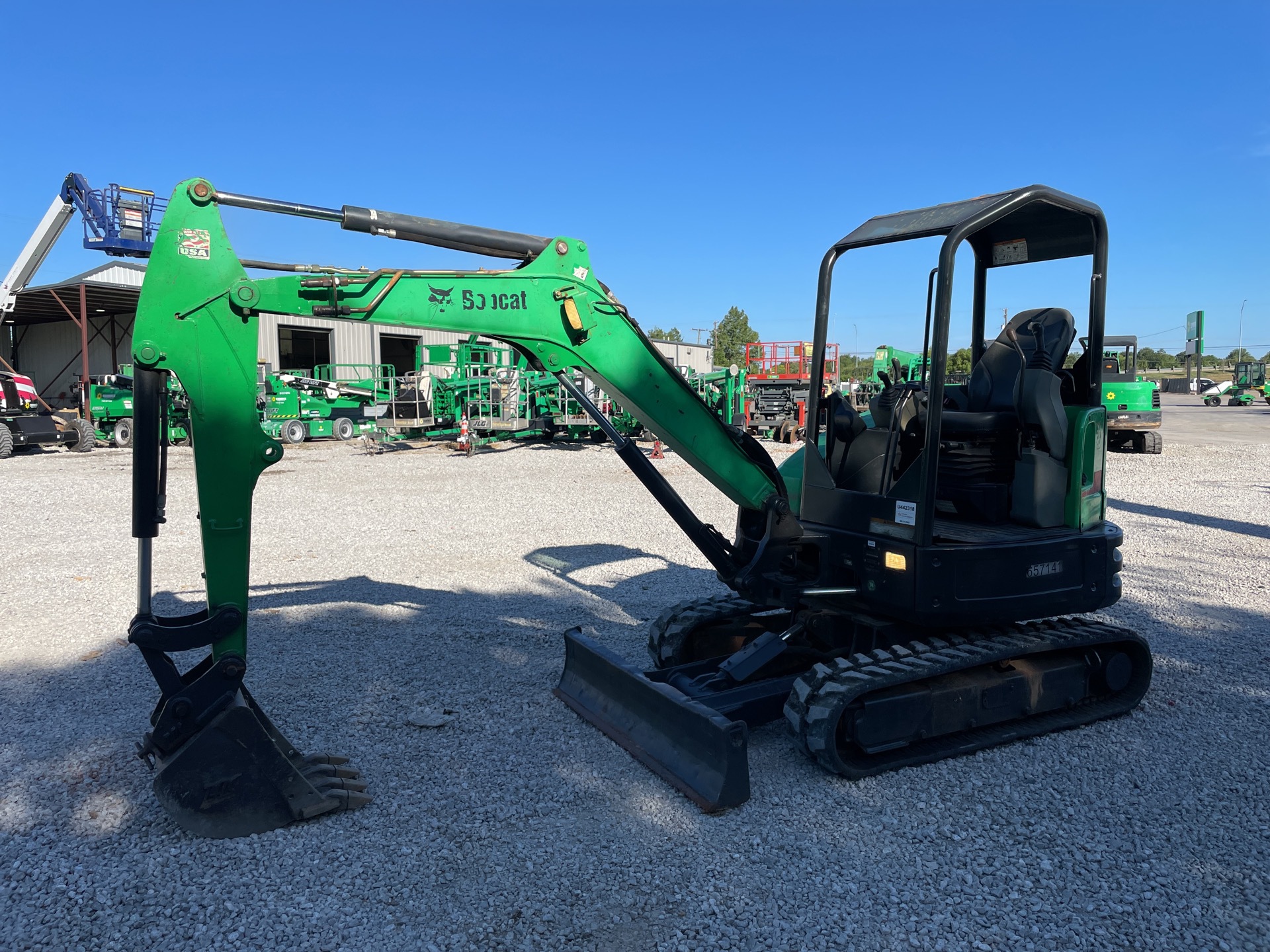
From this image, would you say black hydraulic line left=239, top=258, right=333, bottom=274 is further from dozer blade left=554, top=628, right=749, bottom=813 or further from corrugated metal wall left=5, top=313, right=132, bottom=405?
corrugated metal wall left=5, top=313, right=132, bottom=405

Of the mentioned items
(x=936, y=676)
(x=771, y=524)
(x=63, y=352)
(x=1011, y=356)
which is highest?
(x=63, y=352)

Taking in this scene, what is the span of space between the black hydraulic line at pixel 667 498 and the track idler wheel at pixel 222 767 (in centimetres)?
200

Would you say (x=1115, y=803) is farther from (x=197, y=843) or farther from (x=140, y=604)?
(x=140, y=604)

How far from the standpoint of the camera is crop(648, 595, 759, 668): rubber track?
5168 millimetres

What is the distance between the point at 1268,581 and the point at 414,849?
26.7 feet

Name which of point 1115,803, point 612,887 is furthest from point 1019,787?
point 612,887

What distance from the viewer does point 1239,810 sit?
385cm

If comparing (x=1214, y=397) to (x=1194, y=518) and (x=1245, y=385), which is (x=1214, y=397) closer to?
(x=1245, y=385)

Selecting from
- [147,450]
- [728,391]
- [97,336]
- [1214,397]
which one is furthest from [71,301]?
[1214,397]

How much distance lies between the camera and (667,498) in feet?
15.2

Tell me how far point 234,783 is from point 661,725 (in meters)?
1.90

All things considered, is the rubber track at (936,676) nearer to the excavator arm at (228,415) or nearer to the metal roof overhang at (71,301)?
Result: the excavator arm at (228,415)

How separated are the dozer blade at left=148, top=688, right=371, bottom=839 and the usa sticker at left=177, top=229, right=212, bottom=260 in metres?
1.82

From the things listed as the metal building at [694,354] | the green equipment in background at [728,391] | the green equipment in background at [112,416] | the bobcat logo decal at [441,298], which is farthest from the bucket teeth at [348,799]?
the metal building at [694,354]
